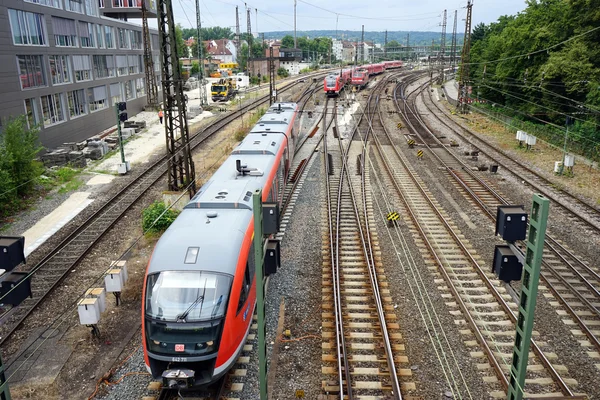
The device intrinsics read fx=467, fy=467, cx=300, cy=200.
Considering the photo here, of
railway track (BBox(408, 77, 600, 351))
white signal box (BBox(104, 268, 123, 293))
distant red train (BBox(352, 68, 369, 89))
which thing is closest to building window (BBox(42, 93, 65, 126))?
white signal box (BBox(104, 268, 123, 293))

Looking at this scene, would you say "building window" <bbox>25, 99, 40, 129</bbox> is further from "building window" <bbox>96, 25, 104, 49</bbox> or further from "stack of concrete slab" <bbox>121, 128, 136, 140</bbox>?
"building window" <bbox>96, 25, 104, 49</bbox>

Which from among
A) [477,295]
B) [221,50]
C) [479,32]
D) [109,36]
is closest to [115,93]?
[109,36]

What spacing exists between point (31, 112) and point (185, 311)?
76.3ft

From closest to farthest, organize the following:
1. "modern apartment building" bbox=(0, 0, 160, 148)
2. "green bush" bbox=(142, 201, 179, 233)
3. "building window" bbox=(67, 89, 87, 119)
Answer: "green bush" bbox=(142, 201, 179, 233), "modern apartment building" bbox=(0, 0, 160, 148), "building window" bbox=(67, 89, 87, 119)

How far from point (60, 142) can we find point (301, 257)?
21.8m

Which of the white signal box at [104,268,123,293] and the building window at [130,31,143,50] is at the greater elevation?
the building window at [130,31,143,50]

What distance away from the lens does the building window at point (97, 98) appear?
113 ft

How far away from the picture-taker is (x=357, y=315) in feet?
36.1

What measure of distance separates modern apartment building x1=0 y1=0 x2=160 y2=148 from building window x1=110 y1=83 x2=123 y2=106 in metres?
0.08

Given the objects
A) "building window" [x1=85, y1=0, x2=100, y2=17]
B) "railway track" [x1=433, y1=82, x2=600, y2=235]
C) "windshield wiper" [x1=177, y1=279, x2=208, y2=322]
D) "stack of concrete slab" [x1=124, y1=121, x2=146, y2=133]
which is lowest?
"railway track" [x1=433, y1=82, x2=600, y2=235]

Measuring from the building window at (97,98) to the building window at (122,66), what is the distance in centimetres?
416

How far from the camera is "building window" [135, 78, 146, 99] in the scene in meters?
44.9

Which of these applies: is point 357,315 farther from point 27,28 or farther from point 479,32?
point 479,32

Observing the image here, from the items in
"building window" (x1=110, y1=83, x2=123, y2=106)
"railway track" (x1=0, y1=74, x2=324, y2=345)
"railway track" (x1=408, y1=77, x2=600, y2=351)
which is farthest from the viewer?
"building window" (x1=110, y1=83, x2=123, y2=106)
